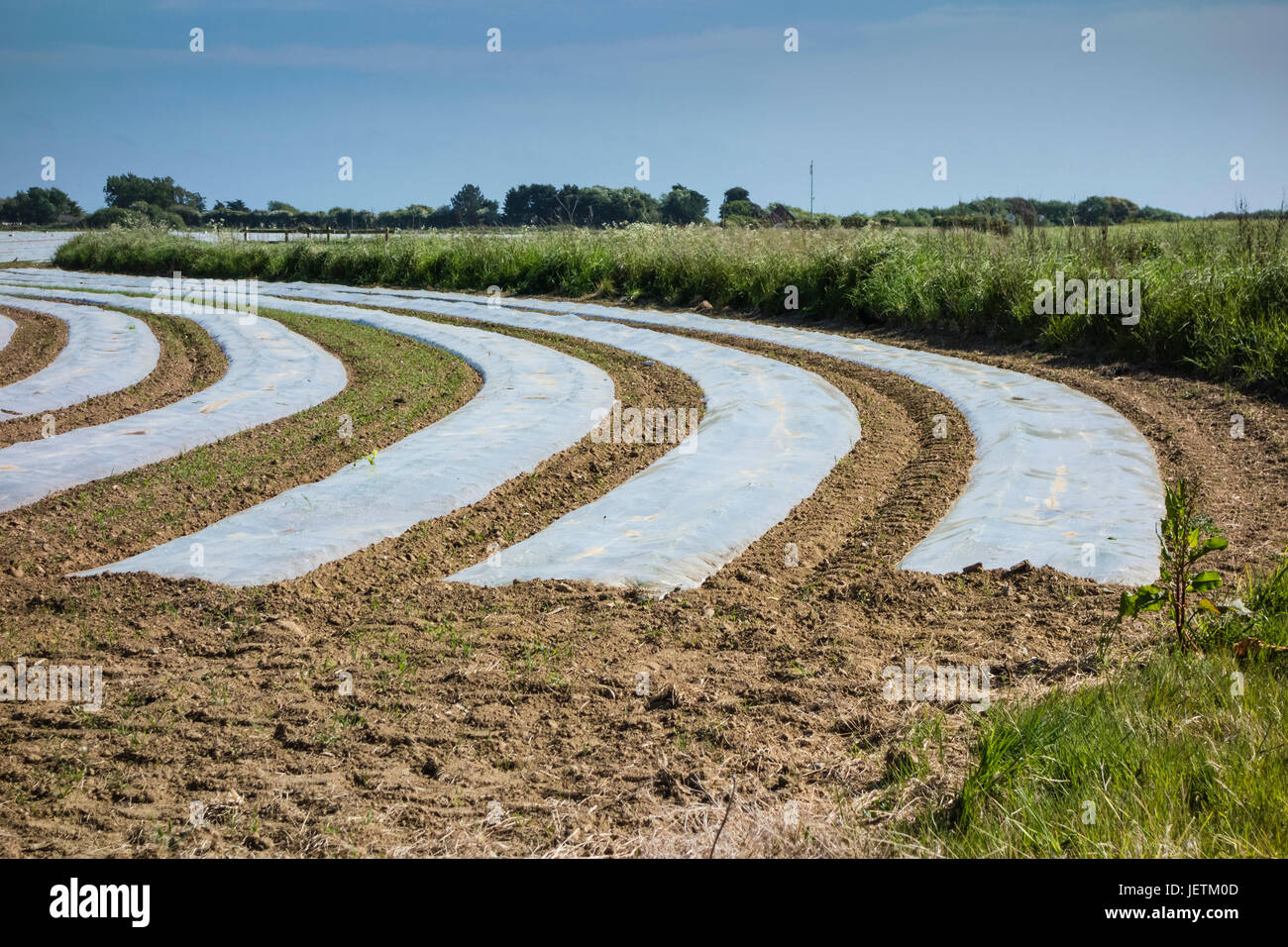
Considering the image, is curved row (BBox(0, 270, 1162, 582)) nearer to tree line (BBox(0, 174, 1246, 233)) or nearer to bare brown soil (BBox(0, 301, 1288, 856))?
bare brown soil (BBox(0, 301, 1288, 856))

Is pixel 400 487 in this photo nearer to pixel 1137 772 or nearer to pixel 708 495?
pixel 708 495

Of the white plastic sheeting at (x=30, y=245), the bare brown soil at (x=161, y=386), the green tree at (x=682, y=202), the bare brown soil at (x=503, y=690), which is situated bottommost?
the bare brown soil at (x=503, y=690)

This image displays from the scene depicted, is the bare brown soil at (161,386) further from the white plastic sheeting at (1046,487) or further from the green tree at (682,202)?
the green tree at (682,202)

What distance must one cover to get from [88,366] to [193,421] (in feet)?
11.1

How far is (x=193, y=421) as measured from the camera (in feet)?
23.3

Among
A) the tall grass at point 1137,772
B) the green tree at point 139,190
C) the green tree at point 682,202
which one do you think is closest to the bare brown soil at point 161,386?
the tall grass at point 1137,772

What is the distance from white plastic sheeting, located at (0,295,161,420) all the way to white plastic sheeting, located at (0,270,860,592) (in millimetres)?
5236

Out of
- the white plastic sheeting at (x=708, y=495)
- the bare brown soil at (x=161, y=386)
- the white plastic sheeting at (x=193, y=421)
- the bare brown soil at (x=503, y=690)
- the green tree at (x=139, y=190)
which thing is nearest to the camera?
the bare brown soil at (x=503, y=690)

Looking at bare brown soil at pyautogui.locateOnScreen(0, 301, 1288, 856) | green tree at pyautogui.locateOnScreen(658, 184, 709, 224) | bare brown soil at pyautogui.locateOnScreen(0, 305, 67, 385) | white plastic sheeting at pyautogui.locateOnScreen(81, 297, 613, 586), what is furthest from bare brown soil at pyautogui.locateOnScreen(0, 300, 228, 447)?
green tree at pyautogui.locateOnScreen(658, 184, 709, 224)

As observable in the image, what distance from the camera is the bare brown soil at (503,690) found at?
98.3 inches

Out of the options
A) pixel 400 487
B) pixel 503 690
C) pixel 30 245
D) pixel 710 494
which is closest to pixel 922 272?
pixel 710 494

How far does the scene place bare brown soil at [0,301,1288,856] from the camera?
8.19 feet

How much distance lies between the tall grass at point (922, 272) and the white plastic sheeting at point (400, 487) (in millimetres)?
5254
